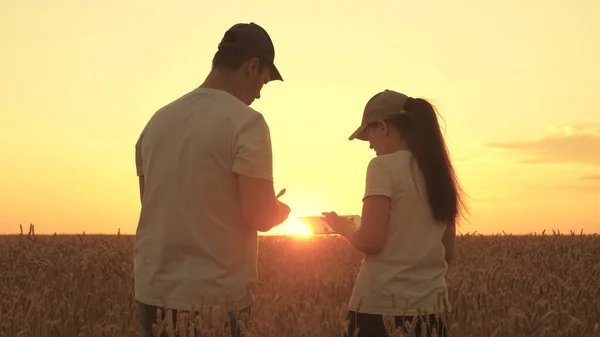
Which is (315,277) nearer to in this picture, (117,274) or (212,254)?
(117,274)

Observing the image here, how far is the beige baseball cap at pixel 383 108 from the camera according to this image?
363 cm

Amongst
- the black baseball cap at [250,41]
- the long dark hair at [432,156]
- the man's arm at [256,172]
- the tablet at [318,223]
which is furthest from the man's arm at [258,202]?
the tablet at [318,223]

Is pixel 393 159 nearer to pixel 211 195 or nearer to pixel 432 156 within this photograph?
pixel 432 156

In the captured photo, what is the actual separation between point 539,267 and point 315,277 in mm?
3350

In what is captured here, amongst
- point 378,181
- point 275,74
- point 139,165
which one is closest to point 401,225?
point 378,181

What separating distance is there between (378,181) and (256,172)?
2.96ft

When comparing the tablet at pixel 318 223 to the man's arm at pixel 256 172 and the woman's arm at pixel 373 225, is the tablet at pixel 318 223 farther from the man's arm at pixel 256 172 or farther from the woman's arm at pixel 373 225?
the man's arm at pixel 256 172

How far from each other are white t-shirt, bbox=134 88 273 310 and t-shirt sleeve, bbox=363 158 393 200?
2.48 ft

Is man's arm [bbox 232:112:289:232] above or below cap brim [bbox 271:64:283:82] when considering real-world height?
below

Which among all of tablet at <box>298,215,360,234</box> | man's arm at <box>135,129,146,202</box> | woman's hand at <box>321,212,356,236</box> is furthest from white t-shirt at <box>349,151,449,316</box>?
man's arm at <box>135,129,146,202</box>

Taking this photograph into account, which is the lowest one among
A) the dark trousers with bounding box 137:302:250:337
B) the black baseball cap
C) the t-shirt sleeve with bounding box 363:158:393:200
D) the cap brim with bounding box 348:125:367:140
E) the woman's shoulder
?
the dark trousers with bounding box 137:302:250:337

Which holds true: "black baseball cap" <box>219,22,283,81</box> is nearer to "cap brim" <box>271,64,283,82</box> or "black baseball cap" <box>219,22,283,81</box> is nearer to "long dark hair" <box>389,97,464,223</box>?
"cap brim" <box>271,64,283,82</box>

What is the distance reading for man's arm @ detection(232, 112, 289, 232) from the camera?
2.71 m

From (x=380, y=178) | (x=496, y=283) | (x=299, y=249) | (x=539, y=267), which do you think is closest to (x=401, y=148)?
(x=380, y=178)
